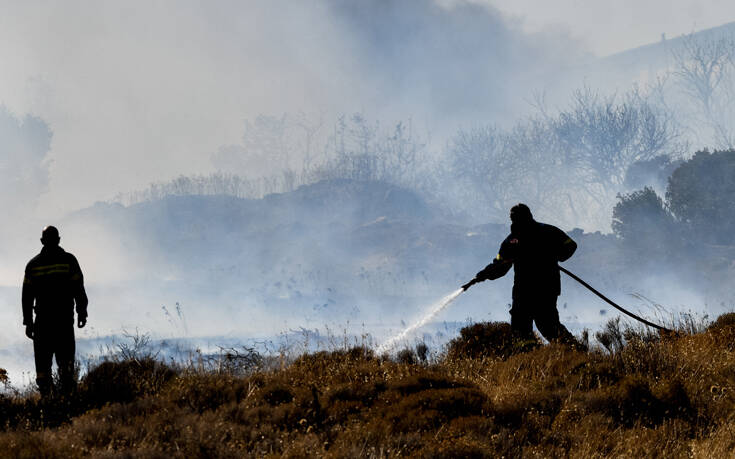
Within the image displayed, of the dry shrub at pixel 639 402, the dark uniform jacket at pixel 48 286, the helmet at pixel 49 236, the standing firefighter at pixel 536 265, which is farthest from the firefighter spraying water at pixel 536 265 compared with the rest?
the helmet at pixel 49 236

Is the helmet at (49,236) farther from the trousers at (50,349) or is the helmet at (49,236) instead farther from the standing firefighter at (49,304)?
the trousers at (50,349)

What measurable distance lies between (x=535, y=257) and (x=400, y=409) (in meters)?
3.37

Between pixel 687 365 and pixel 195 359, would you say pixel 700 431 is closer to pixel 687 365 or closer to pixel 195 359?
pixel 687 365

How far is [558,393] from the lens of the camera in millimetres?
6926

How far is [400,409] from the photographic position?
6.28 metres

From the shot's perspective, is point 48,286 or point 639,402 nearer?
point 639,402

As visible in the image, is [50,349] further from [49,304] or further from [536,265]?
[536,265]

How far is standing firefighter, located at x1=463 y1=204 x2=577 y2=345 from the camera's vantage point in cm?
858

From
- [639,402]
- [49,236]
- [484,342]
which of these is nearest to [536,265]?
[484,342]

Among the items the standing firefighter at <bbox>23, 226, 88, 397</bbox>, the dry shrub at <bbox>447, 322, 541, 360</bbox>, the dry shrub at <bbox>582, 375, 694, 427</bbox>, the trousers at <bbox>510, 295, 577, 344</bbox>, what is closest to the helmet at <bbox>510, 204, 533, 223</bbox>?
the trousers at <bbox>510, 295, 577, 344</bbox>

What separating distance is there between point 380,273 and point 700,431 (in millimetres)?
73319

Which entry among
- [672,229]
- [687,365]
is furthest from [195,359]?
[672,229]

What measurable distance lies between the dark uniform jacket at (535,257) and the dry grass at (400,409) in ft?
2.74

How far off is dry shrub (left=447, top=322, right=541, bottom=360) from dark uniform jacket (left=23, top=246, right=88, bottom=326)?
546cm
